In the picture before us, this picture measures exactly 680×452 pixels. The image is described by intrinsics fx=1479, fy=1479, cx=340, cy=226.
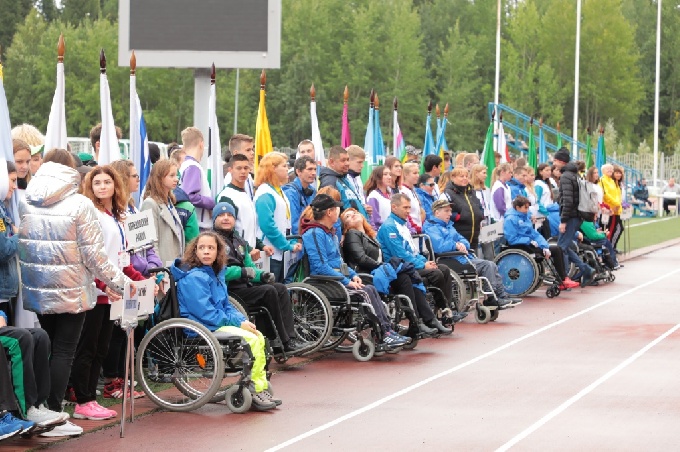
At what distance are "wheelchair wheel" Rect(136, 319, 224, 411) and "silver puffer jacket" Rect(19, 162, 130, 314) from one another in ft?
3.55

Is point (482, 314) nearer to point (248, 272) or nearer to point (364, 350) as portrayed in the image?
point (364, 350)

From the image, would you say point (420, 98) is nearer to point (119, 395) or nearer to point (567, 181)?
point (567, 181)

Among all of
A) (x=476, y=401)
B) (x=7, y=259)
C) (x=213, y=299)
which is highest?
(x=7, y=259)

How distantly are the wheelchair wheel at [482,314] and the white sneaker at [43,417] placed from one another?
26.4ft

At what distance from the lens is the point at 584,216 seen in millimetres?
21859

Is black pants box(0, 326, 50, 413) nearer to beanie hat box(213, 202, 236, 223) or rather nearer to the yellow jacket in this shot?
beanie hat box(213, 202, 236, 223)

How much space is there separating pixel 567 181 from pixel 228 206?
34.4 ft

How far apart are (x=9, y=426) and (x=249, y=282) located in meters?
3.88

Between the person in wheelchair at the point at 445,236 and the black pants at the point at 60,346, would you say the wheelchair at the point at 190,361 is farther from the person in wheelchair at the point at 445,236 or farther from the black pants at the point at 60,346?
the person in wheelchair at the point at 445,236

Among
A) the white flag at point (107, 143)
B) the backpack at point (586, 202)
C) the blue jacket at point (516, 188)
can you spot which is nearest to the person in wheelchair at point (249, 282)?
the white flag at point (107, 143)

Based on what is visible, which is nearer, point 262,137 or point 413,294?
point 413,294

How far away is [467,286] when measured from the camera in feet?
54.8

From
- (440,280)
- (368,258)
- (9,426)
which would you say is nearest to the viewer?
(9,426)

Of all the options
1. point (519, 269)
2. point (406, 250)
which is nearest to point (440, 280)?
point (406, 250)
